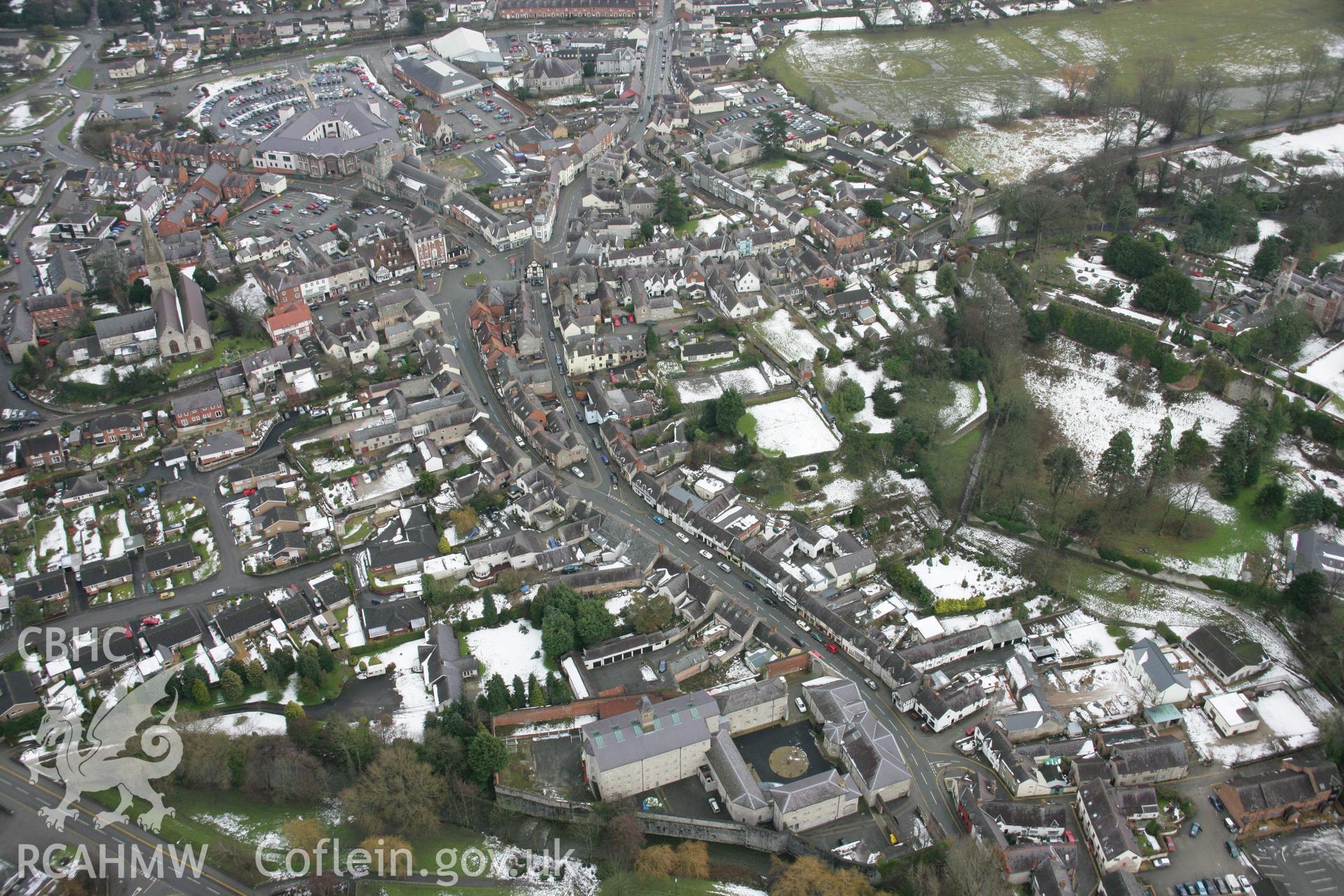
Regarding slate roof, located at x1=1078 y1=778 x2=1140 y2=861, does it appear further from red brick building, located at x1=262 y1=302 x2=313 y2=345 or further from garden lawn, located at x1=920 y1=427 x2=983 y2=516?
red brick building, located at x1=262 y1=302 x2=313 y2=345

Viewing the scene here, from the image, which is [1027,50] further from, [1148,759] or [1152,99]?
[1148,759]

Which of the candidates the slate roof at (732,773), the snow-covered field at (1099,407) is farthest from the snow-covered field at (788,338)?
the slate roof at (732,773)

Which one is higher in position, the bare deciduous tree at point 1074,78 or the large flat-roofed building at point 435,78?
the bare deciduous tree at point 1074,78

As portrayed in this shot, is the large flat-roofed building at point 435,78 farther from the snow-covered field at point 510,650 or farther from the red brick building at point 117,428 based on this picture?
the snow-covered field at point 510,650

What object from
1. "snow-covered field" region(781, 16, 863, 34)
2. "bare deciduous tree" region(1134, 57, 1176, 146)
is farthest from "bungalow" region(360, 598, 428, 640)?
"snow-covered field" region(781, 16, 863, 34)

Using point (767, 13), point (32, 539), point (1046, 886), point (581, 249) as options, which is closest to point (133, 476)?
point (32, 539)

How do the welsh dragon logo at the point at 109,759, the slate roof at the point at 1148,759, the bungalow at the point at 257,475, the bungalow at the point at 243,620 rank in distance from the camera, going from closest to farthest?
the welsh dragon logo at the point at 109,759
the slate roof at the point at 1148,759
the bungalow at the point at 243,620
the bungalow at the point at 257,475

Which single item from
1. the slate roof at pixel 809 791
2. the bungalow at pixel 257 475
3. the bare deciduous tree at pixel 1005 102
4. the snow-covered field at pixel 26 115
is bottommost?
the bungalow at pixel 257 475
